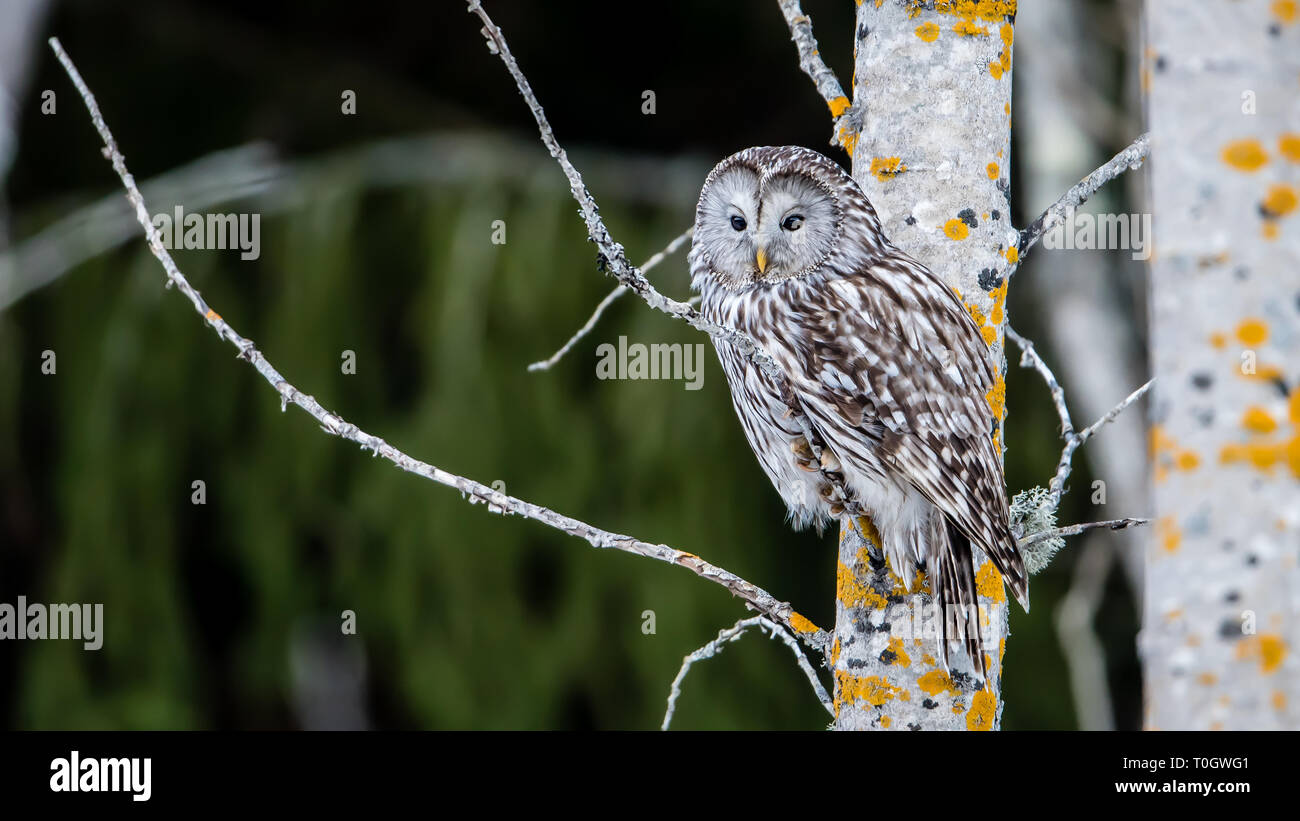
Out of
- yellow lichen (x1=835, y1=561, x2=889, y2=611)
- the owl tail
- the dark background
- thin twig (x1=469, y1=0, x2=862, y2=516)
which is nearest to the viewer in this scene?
thin twig (x1=469, y1=0, x2=862, y2=516)

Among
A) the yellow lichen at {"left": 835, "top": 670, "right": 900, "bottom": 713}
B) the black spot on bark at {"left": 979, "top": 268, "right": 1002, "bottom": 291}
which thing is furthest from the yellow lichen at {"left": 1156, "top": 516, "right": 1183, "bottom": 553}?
the black spot on bark at {"left": 979, "top": 268, "right": 1002, "bottom": 291}

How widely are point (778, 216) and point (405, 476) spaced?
8.55 ft

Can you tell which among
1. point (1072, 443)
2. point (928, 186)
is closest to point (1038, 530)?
point (1072, 443)

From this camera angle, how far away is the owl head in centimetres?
266

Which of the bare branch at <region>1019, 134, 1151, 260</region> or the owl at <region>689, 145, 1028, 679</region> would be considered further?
the owl at <region>689, 145, 1028, 679</region>

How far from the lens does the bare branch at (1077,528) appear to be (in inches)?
81.4

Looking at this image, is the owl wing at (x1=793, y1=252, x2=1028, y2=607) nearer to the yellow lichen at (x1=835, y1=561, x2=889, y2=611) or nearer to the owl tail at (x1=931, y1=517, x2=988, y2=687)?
the owl tail at (x1=931, y1=517, x2=988, y2=687)

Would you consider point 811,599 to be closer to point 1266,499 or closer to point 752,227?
point 752,227

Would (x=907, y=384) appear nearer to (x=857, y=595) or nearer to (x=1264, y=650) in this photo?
(x=857, y=595)

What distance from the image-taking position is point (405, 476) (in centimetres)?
500

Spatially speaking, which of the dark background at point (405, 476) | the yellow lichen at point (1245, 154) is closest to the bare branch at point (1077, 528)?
the yellow lichen at point (1245, 154)

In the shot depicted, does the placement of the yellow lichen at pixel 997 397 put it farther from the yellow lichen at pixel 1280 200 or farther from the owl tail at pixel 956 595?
the yellow lichen at pixel 1280 200

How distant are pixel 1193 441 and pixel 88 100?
1690mm
